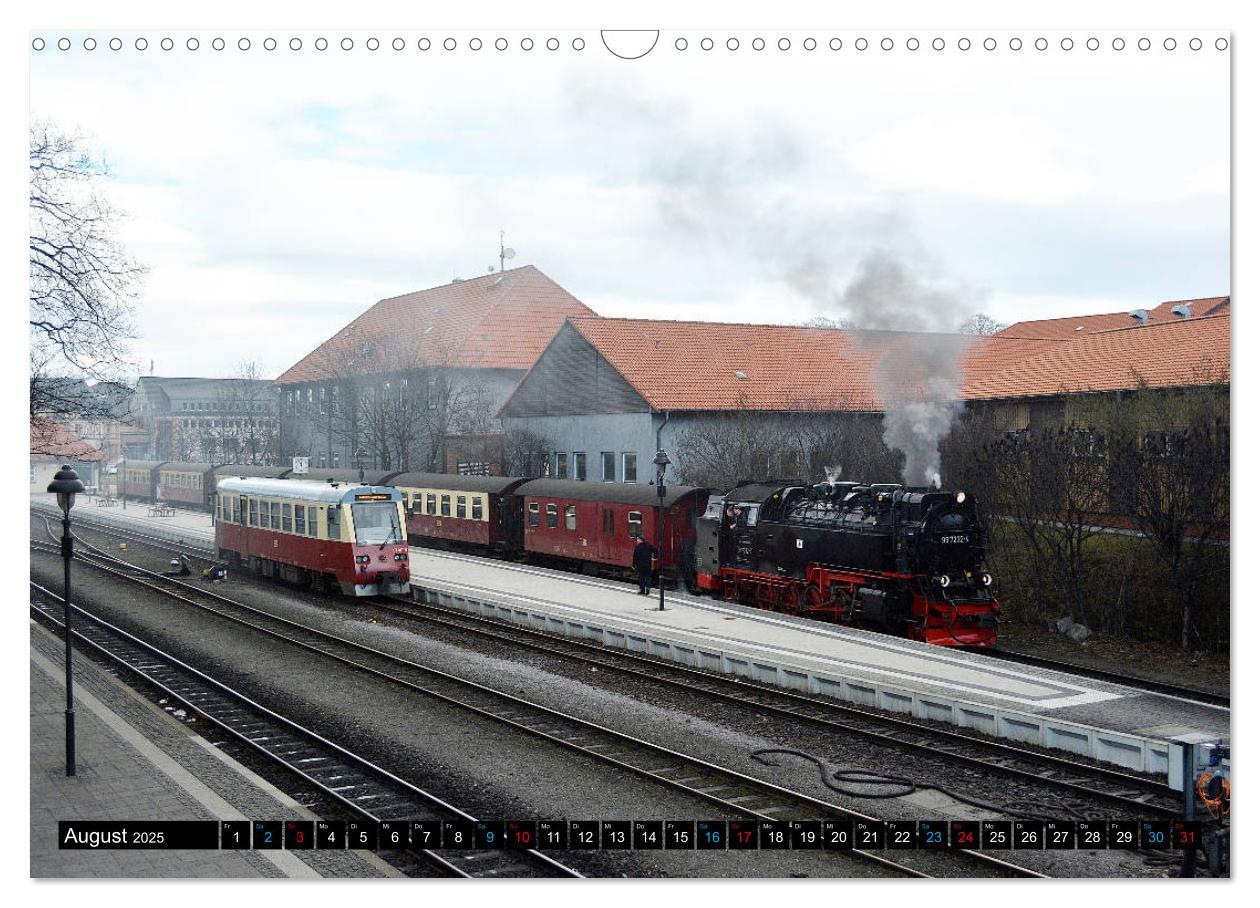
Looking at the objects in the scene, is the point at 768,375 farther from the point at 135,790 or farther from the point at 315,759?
the point at 135,790

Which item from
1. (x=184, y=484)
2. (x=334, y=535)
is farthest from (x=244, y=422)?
(x=184, y=484)

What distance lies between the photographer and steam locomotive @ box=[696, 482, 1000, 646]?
2020cm

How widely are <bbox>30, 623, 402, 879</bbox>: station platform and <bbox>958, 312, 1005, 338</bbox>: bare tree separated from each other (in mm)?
10097

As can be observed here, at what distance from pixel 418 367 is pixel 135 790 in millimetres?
13077

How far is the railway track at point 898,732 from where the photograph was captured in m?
11.2

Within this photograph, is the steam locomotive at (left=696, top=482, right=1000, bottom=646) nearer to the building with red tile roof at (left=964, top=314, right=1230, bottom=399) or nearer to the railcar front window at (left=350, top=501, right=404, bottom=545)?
the building with red tile roof at (left=964, top=314, right=1230, bottom=399)

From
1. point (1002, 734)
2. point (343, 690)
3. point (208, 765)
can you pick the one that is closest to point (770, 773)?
point (1002, 734)

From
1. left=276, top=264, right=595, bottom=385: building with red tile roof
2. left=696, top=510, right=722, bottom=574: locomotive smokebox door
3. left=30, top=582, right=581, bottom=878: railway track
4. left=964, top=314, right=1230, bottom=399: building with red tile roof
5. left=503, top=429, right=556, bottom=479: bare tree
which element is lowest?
left=30, top=582, right=581, bottom=878: railway track

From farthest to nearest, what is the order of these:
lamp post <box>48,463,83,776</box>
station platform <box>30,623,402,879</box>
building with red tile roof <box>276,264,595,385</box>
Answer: building with red tile roof <box>276,264,595,385</box>
lamp post <box>48,463,83,776</box>
station platform <box>30,623,402,879</box>

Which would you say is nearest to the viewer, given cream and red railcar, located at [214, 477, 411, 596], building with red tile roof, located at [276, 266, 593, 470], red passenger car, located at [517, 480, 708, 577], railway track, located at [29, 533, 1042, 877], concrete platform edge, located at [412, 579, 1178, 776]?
railway track, located at [29, 533, 1042, 877]

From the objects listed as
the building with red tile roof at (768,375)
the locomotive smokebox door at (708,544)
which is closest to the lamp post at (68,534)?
the building with red tile roof at (768,375)

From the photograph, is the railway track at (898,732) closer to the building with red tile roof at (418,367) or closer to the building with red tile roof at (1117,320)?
the building with red tile roof at (1117,320)

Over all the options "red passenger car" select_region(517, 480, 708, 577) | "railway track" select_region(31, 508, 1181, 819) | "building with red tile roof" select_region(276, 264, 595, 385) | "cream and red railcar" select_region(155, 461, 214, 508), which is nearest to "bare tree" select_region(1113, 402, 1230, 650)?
"railway track" select_region(31, 508, 1181, 819)

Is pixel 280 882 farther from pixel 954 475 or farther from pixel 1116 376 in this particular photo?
pixel 954 475
